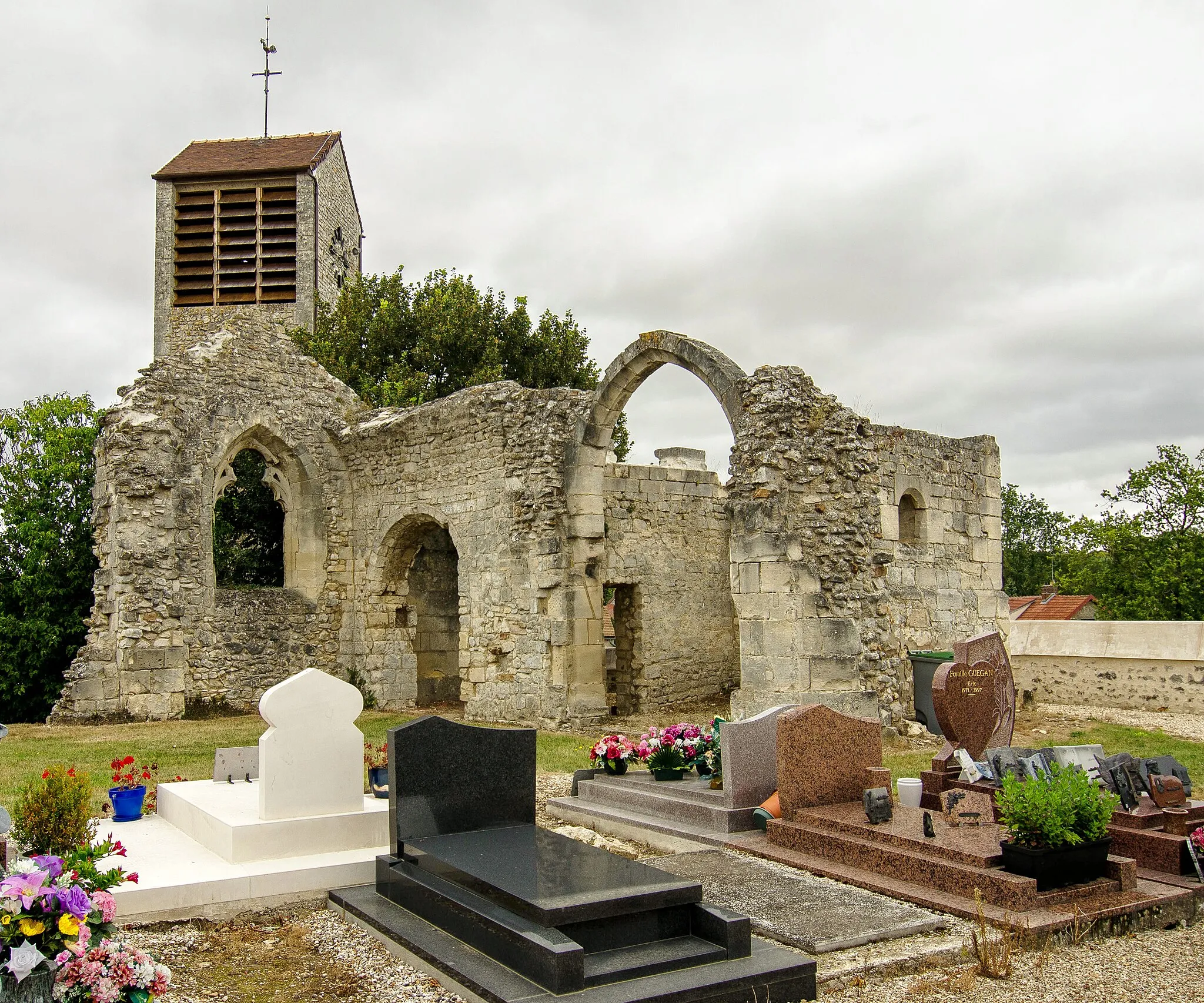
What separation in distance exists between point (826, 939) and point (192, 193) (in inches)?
1129

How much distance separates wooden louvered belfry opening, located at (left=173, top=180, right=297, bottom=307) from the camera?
28.0 m

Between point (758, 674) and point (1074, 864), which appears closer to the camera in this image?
point (1074, 864)

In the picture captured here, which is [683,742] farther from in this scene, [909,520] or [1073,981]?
[909,520]

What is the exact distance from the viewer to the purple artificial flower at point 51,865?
3.52 m

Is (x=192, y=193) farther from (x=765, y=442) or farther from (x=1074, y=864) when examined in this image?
(x=1074, y=864)

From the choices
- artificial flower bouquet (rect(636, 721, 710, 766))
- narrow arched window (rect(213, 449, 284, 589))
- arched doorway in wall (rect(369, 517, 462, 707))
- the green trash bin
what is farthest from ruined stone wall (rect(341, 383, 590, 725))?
artificial flower bouquet (rect(636, 721, 710, 766))

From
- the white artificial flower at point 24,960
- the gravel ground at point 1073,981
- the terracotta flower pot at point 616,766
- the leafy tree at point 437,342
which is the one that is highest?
the leafy tree at point 437,342

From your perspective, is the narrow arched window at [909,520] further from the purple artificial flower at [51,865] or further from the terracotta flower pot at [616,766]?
the purple artificial flower at [51,865]

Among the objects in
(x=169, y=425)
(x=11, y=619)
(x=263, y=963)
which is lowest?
(x=263, y=963)

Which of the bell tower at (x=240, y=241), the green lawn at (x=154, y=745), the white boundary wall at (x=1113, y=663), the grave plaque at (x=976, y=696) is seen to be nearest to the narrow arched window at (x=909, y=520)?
the white boundary wall at (x=1113, y=663)

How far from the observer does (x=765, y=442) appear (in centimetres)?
1177

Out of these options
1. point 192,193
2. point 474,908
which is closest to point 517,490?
point 474,908

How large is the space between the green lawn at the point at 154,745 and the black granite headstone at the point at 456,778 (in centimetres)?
262

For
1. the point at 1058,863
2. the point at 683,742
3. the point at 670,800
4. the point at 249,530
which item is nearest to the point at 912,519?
the point at 683,742
